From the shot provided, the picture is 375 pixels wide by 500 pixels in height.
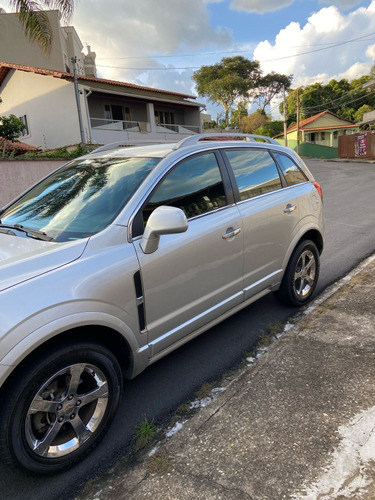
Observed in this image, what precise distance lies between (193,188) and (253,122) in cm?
5355

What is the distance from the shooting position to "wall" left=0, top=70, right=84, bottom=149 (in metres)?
20.0

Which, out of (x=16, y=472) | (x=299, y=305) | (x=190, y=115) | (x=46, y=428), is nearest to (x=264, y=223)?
(x=299, y=305)

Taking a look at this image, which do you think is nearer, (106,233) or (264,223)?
(106,233)

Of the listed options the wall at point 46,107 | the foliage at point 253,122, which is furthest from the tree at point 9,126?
the foliage at point 253,122

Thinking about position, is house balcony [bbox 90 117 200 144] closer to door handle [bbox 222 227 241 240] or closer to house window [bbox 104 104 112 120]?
house window [bbox 104 104 112 120]

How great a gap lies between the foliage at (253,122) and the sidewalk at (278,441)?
5142 cm

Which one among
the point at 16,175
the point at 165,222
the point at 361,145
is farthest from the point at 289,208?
the point at 361,145

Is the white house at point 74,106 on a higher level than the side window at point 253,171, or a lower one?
higher

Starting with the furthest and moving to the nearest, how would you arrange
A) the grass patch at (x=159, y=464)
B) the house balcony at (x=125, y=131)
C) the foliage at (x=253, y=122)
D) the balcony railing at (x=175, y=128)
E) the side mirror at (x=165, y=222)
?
1. the foliage at (x=253, y=122)
2. the balcony railing at (x=175, y=128)
3. the house balcony at (x=125, y=131)
4. the side mirror at (x=165, y=222)
5. the grass patch at (x=159, y=464)

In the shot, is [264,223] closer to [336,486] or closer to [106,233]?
[106,233]

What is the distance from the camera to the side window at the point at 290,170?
390 cm

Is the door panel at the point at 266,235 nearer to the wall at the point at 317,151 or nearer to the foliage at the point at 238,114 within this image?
the wall at the point at 317,151

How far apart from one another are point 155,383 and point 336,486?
4.79ft

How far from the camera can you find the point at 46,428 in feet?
6.68
